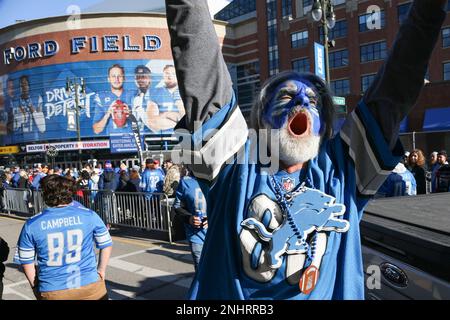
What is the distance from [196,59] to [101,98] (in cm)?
4739

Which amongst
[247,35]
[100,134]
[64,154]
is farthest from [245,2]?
[64,154]

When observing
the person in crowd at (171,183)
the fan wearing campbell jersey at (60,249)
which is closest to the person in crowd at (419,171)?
the person in crowd at (171,183)

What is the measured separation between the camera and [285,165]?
5.18 feet

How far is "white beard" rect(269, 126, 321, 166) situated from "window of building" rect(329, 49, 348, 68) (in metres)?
39.8

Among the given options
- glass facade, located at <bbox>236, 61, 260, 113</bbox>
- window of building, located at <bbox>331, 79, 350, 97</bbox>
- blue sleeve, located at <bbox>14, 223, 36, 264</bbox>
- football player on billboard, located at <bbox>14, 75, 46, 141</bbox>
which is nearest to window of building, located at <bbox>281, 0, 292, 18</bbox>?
glass facade, located at <bbox>236, 61, 260, 113</bbox>

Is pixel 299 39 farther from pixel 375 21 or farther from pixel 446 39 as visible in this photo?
pixel 446 39

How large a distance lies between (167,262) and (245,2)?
57957mm

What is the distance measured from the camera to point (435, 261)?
2020 millimetres

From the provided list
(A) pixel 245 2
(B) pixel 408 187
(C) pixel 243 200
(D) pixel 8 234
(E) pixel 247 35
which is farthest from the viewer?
(A) pixel 245 2

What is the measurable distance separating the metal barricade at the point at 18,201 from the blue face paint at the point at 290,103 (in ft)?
42.0

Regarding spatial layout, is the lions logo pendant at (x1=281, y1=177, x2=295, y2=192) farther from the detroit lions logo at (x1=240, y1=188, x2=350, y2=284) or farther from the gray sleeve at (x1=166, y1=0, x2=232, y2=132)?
the gray sleeve at (x1=166, y1=0, x2=232, y2=132)

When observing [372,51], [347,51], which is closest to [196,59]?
[372,51]

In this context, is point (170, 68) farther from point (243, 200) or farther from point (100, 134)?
point (243, 200)

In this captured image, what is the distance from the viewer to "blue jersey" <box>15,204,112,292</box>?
308 centimetres
